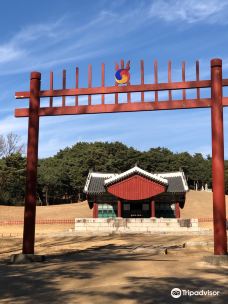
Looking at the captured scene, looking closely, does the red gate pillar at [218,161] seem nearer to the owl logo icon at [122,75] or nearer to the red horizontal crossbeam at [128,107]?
the red horizontal crossbeam at [128,107]

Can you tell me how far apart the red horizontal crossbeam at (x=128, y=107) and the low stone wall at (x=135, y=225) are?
64.9ft

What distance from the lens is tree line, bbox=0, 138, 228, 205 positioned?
48812 millimetres

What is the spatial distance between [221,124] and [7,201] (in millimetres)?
55360

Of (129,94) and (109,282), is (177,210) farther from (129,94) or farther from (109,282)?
(109,282)

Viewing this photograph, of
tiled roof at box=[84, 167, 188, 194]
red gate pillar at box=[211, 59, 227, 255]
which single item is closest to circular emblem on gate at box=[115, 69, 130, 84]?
red gate pillar at box=[211, 59, 227, 255]

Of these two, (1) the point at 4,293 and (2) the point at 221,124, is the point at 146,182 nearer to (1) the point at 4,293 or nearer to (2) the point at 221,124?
(2) the point at 221,124

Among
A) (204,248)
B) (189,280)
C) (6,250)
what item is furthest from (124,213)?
(189,280)

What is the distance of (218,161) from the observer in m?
9.59

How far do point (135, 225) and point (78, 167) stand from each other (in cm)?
4226

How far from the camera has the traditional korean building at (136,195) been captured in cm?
3167

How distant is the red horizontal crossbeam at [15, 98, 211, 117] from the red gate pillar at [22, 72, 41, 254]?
1.10 feet

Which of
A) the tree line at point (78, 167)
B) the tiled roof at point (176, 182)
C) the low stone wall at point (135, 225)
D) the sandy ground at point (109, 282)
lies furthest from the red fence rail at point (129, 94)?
the tree line at point (78, 167)

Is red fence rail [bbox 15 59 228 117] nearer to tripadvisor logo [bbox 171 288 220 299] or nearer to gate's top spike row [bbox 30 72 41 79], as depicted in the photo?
gate's top spike row [bbox 30 72 41 79]

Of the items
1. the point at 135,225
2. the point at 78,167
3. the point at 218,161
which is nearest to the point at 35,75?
the point at 218,161
